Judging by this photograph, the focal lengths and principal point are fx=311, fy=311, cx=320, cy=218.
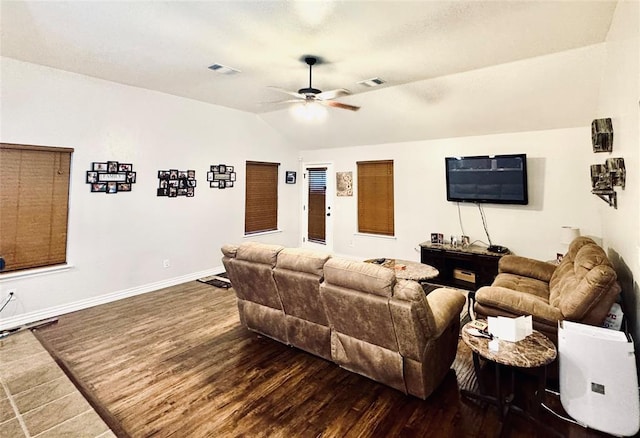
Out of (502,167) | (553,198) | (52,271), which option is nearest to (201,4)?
(52,271)

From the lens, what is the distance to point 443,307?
8.02 ft

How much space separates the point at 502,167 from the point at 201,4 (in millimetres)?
4548

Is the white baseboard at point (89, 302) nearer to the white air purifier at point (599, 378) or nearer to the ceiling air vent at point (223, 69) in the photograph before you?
the ceiling air vent at point (223, 69)

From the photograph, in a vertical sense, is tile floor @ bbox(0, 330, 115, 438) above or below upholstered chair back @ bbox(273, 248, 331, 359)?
below

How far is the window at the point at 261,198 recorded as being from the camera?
6562 mm

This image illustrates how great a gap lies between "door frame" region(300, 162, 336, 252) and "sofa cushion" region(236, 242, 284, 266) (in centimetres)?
422

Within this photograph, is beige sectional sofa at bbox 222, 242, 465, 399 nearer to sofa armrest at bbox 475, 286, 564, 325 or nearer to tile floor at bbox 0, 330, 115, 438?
sofa armrest at bbox 475, 286, 564, 325

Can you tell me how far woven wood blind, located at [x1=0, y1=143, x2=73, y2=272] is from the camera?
3.69 m

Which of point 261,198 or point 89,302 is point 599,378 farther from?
point 261,198

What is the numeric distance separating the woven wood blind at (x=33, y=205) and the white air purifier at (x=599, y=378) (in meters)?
5.49

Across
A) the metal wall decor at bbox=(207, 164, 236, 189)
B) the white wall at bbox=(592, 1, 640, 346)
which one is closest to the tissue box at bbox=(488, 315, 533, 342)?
the white wall at bbox=(592, 1, 640, 346)

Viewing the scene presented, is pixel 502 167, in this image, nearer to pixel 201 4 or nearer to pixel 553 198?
pixel 553 198

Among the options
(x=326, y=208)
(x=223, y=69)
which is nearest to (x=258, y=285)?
(x=223, y=69)

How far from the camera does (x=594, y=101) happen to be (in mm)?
3910
